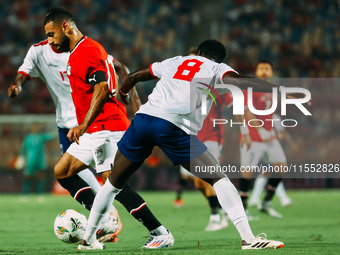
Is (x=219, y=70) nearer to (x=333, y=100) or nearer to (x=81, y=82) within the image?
(x=81, y=82)

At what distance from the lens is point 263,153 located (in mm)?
10734

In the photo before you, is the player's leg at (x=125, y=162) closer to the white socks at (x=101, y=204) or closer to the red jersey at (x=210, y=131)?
the white socks at (x=101, y=204)

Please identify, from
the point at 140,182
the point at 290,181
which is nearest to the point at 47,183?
the point at 140,182

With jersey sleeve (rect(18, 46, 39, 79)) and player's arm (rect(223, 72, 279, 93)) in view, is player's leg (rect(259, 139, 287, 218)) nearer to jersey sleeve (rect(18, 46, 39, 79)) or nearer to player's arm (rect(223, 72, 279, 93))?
jersey sleeve (rect(18, 46, 39, 79))

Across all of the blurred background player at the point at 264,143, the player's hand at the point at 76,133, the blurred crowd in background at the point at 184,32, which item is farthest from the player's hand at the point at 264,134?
the blurred crowd in background at the point at 184,32

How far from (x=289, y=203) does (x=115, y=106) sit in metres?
7.36

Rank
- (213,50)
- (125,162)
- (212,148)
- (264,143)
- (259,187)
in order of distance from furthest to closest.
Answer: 1. (259,187)
2. (264,143)
3. (212,148)
4. (213,50)
5. (125,162)

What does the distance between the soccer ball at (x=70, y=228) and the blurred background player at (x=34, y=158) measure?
10.4 m

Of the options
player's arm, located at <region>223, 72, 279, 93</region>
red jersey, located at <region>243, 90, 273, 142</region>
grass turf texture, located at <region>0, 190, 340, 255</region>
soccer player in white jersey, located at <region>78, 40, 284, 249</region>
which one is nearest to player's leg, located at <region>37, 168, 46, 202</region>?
grass turf texture, located at <region>0, 190, 340, 255</region>

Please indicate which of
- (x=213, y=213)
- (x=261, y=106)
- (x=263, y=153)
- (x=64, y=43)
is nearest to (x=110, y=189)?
(x=64, y=43)

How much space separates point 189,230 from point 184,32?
14.9 metres

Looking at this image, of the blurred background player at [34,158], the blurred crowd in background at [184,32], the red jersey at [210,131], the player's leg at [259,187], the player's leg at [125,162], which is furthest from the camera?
the blurred crowd in background at [184,32]

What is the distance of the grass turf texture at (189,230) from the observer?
5.91m

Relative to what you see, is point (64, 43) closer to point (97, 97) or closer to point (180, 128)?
point (97, 97)
